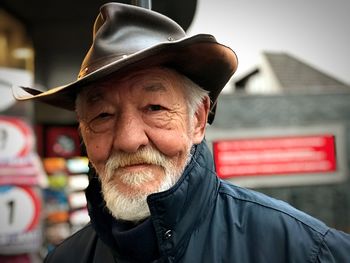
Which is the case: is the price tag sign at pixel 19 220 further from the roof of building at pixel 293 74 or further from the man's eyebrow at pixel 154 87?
the roof of building at pixel 293 74

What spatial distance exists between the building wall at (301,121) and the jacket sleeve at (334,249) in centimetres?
532

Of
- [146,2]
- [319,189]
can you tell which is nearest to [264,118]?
[319,189]

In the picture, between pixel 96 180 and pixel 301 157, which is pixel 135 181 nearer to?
pixel 96 180

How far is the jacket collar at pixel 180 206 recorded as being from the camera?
4.09ft

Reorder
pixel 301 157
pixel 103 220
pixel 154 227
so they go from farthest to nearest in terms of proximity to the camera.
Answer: pixel 301 157, pixel 103 220, pixel 154 227

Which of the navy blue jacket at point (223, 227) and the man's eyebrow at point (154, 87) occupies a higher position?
the man's eyebrow at point (154, 87)

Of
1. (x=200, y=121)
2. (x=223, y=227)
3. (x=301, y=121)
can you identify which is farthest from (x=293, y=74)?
(x=223, y=227)

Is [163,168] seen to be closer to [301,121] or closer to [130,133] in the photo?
[130,133]

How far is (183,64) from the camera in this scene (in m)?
1.41

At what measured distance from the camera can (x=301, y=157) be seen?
21.9 feet

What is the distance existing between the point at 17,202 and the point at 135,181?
3.23 metres

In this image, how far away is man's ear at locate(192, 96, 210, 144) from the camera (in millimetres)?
1486

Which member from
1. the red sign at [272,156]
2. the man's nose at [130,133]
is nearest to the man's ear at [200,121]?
the man's nose at [130,133]

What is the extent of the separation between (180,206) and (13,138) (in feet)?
10.7
